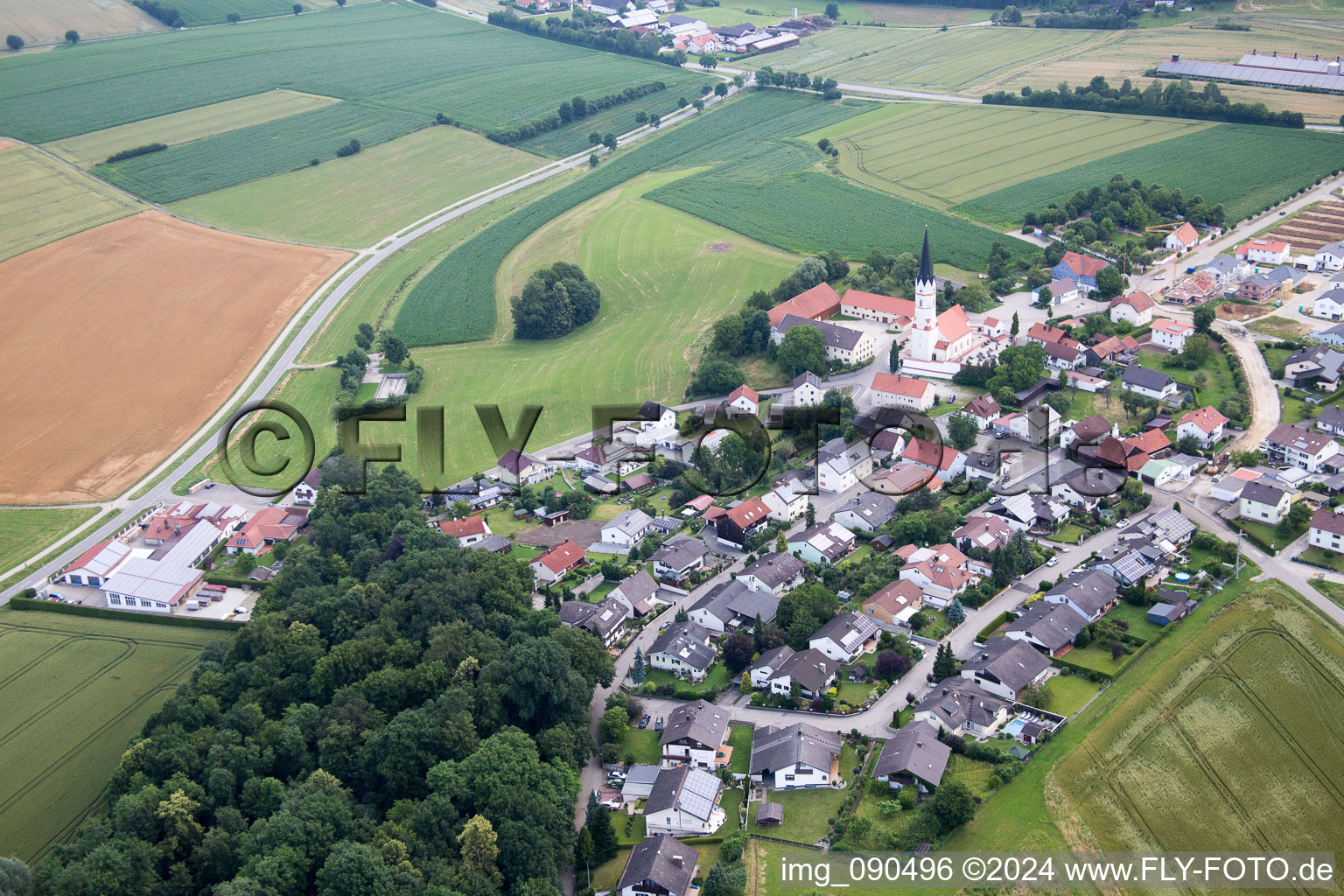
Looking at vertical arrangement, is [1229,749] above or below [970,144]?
below

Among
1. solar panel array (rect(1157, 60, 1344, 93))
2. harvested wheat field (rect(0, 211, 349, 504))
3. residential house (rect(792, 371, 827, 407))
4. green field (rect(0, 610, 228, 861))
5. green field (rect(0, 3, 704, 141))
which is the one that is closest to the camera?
green field (rect(0, 610, 228, 861))

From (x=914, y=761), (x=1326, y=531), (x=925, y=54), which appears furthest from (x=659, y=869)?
(x=925, y=54)

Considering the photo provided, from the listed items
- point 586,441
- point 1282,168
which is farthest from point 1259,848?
point 1282,168

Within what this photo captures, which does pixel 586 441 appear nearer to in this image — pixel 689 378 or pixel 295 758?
pixel 689 378

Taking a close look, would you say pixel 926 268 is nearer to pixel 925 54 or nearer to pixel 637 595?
pixel 637 595

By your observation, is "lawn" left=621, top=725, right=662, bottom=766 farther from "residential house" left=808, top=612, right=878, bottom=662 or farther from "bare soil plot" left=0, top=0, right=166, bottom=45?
"bare soil plot" left=0, top=0, right=166, bottom=45

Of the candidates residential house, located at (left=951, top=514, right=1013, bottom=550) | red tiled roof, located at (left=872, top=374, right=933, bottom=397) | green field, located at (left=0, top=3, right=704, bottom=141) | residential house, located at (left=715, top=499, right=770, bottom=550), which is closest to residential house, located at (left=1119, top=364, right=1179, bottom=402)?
red tiled roof, located at (left=872, top=374, right=933, bottom=397)
